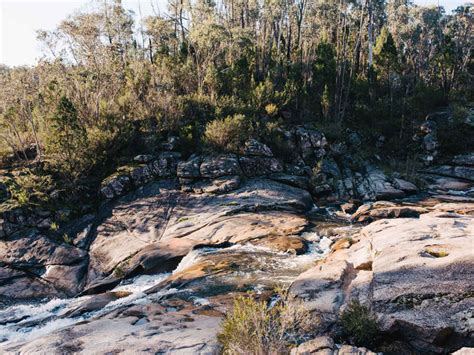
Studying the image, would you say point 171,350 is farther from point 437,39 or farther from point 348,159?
point 437,39

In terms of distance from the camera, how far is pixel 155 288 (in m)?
10.9

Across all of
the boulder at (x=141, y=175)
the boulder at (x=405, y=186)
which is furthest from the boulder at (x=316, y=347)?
the boulder at (x=405, y=186)

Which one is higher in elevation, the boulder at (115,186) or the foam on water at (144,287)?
the boulder at (115,186)

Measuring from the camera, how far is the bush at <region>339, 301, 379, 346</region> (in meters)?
6.07

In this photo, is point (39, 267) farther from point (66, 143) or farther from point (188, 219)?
point (66, 143)

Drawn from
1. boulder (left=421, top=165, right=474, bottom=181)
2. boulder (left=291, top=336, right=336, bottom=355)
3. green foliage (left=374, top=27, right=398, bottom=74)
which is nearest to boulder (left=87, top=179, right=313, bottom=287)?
boulder (left=291, top=336, right=336, bottom=355)

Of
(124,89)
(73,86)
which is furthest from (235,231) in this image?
(73,86)

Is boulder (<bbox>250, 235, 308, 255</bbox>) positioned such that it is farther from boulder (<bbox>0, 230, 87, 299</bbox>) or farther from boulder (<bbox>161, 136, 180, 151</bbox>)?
boulder (<bbox>161, 136, 180, 151</bbox>)

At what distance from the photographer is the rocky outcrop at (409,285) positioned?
602 centimetres

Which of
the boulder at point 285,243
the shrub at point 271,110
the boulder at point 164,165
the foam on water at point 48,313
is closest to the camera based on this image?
the foam on water at point 48,313

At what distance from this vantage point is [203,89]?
25688 millimetres

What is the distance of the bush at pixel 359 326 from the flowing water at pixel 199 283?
3.34 meters

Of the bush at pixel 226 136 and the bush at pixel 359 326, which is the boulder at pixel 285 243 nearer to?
the bush at pixel 359 326

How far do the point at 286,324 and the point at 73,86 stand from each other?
23.3 meters
